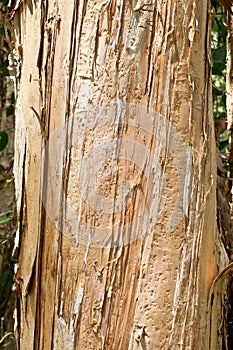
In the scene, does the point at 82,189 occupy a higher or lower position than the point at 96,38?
lower

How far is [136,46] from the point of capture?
89 centimetres

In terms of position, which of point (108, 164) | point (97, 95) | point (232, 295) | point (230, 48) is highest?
point (230, 48)

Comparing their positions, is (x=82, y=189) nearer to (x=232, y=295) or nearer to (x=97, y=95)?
(x=97, y=95)

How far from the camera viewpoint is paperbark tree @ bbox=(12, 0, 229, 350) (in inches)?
34.7

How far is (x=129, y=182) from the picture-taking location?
88 centimetres

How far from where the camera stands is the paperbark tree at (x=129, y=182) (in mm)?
881

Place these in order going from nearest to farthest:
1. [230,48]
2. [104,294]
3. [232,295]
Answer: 1. [104,294]
2. [232,295]
3. [230,48]

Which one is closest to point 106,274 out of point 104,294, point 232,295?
point 104,294

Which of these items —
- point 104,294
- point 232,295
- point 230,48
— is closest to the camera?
point 104,294

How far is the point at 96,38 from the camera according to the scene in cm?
90

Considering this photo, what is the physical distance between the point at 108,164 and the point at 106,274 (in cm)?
17

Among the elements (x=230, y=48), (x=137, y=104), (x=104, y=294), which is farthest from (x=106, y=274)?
(x=230, y=48)

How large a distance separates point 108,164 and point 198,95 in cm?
18

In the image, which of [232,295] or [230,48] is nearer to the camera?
[232,295]
